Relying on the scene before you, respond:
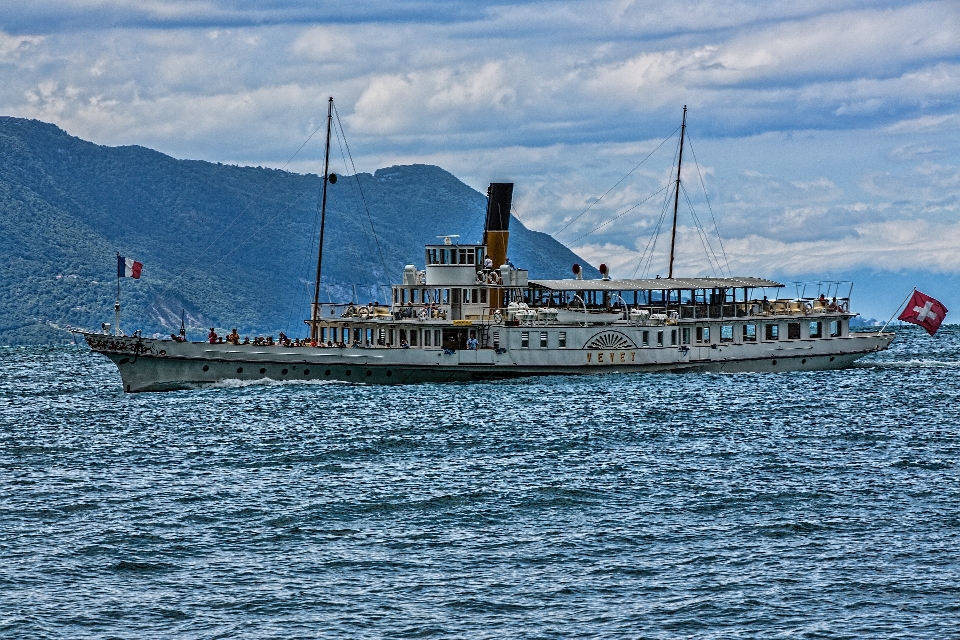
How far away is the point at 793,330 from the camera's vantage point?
263 feet

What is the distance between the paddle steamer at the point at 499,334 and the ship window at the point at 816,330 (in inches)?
6.8

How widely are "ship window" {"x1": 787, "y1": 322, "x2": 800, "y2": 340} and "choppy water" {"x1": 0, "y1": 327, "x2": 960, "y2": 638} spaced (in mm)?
17766

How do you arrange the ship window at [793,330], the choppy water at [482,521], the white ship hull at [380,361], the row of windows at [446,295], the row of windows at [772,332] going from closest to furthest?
the choppy water at [482,521] < the white ship hull at [380,361] < the row of windows at [446,295] < the row of windows at [772,332] < the ship window at [793,330]

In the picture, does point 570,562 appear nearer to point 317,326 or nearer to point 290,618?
point 290,618

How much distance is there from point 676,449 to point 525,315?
2391cm

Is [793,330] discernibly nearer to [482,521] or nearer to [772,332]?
[772,332]

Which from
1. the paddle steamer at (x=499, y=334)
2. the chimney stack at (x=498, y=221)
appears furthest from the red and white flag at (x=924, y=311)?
the chimney stack at (x=498, y=221)

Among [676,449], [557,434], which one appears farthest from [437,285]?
[676,449]

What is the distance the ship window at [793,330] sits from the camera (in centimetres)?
7981

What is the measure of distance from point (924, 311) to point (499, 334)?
2372 cm

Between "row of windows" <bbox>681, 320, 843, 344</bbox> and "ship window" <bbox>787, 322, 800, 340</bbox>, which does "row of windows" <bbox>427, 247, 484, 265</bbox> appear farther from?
"ship window" <bbox>787, 322, 800, 340</bbox>

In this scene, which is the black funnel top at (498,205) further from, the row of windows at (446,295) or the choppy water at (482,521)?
the choppy water at (482,521)

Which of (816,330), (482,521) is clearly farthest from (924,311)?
(482,521)

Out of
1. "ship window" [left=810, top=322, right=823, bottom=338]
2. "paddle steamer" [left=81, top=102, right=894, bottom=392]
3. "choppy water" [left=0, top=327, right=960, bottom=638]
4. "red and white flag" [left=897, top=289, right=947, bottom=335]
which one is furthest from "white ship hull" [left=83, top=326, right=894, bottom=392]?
"red and white flag" [left=897, top=289, right=947, bottom=335]
